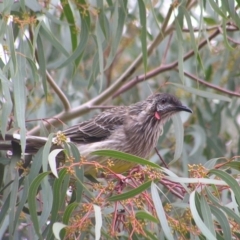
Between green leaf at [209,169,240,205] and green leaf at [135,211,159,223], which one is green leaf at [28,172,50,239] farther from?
green leaf at [209,169,240,205]

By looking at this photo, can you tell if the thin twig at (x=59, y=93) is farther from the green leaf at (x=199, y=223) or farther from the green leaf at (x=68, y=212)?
the green leaf at (x=199, y=223)

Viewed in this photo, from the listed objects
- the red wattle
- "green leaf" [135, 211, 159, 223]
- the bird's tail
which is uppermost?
the red wattle

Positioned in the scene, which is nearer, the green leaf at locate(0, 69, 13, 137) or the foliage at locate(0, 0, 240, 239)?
the foliage at locate(0, 0, 240, 239)

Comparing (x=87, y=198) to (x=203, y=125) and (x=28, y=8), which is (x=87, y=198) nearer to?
(x=28, y=8)

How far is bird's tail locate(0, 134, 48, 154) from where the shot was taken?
11.7 feet

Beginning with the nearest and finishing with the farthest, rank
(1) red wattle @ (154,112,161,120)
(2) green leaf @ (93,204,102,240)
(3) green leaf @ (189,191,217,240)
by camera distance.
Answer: (2) green leaf @ (93,204,102,240) < (3) green leaf @ (189,191,217,240) < (1) red wattle @ (154,112,161,120)

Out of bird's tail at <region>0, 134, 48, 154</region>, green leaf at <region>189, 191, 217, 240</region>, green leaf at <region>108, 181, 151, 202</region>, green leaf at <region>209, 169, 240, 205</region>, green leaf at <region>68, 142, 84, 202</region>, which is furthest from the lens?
bird's tail at <region>0, 134, 48, 154</region>

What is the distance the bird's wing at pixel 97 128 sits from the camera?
14.9ft

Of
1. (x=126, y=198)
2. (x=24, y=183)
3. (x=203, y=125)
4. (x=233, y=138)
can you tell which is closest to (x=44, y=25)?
(x=24, y=183)

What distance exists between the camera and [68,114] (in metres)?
4.90

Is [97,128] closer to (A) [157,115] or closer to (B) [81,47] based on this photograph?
(A) [157,115]

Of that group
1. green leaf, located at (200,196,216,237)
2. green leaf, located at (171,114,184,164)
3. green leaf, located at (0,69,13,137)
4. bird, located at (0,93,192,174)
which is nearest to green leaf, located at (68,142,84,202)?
green leaf, located at (0,69,13,137)

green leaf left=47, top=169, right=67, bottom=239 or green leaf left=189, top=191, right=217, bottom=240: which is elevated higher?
green leaf left=47, top=169, right=67, bottom=239

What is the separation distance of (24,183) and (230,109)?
100 inches
